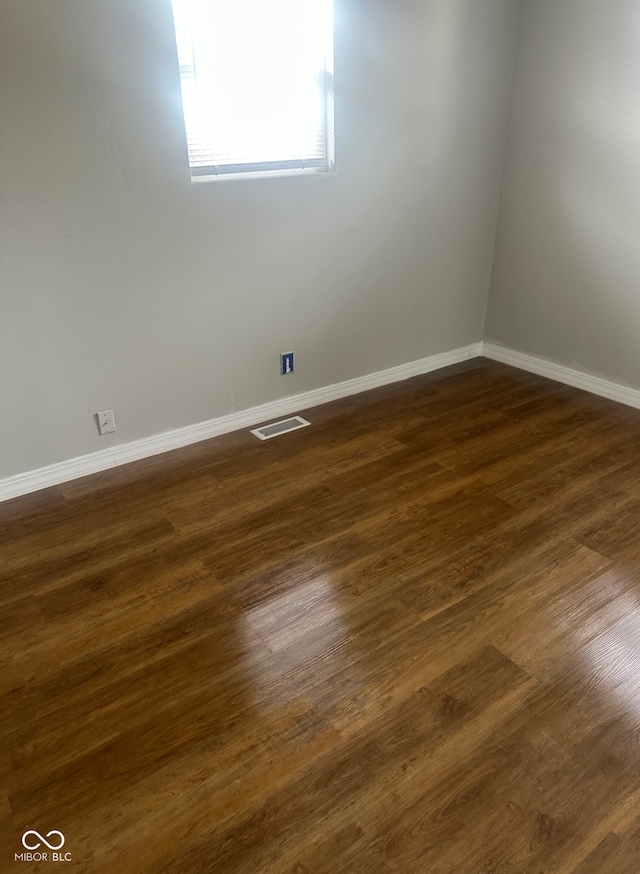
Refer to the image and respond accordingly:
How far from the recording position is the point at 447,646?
1773 mm

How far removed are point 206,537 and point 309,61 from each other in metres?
2.12

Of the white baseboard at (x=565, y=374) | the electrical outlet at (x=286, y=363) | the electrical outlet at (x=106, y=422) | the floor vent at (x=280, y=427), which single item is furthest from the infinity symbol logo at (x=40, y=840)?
the white baseboard at (x=565, y=374)

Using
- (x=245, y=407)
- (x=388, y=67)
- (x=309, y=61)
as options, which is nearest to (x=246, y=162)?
(x=309, y=61)

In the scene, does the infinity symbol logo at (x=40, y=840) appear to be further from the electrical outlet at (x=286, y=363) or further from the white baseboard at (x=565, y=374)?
the white baseboard at (x=565, y=374)

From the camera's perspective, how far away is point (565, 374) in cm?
356

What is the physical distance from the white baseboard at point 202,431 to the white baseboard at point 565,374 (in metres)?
0.25

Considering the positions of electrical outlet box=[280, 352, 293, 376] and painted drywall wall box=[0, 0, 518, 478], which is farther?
electrical outlet box=[280, 352, 293, 376]

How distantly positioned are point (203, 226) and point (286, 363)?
2.66ft

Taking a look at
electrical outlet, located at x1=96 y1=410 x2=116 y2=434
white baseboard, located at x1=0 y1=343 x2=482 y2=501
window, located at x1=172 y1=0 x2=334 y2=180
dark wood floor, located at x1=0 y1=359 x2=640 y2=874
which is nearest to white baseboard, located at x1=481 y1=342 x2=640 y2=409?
white baseboard, located at x1=0 y1=343 x2=482 y2=501

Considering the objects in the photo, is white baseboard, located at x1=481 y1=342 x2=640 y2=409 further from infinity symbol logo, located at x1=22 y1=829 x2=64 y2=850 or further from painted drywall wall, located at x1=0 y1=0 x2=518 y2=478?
infinity symbol logo, located at x1=22 y1=829 x2=64 y2=850

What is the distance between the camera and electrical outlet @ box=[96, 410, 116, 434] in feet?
8.72

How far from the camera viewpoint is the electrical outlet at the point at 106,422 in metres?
2.66
